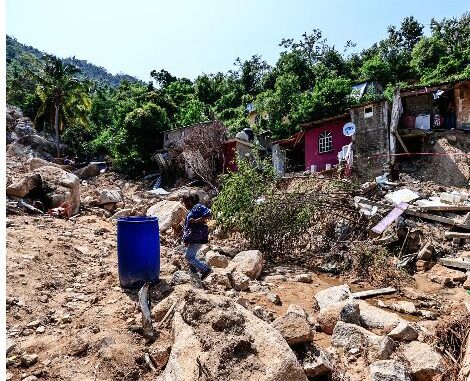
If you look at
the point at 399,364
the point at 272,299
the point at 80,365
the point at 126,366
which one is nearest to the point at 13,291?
the point at 80,365

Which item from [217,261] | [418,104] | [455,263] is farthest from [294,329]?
[418,104]

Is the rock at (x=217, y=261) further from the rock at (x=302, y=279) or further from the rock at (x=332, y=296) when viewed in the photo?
the rock at (x=332, y=296)

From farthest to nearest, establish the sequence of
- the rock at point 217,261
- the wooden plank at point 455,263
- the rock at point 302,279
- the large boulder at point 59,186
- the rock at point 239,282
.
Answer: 1. the large boulder at point 59,186
2. the wooden plank at point 455,263
3. the rock at point 302,279
4. the rock at point 217,261
5. the rock at point 239,282

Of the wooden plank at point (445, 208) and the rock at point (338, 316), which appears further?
the wooden plank at point (445, 208)

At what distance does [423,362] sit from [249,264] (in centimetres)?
389

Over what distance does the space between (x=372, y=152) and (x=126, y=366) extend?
14817 millimetres

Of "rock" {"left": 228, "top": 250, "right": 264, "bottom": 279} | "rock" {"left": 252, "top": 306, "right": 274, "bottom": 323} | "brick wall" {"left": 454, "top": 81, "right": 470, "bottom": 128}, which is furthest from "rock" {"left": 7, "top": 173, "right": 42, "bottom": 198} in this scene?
"brick wall" {"left": 454, "top": 81, "right": 470, "bottom": 128}

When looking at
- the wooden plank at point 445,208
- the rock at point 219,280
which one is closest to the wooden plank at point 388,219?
the wooden plank at point 445,208

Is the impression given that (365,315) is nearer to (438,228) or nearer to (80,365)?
(80,365)

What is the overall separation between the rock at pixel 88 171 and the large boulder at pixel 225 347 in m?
23.1

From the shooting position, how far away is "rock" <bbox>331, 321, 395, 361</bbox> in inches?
135

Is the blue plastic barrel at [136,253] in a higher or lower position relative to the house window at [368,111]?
lower

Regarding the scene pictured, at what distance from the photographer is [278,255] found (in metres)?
8.66

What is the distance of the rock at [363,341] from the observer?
343 cm
